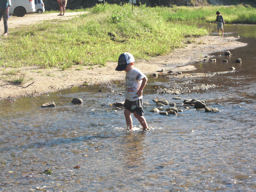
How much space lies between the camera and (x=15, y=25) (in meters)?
21.2

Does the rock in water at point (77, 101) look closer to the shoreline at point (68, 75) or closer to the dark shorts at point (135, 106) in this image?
the shoreline at point (68, 75)

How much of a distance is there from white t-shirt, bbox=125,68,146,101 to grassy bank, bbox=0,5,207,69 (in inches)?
254

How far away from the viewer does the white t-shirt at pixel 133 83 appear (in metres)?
8.09

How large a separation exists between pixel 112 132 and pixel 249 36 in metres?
21.8

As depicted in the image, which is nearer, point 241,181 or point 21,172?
point 241,181

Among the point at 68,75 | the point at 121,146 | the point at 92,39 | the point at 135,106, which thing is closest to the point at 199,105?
the point at 135,106

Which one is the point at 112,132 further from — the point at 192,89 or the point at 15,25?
the point at 15,25

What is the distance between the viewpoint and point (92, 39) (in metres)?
18.8

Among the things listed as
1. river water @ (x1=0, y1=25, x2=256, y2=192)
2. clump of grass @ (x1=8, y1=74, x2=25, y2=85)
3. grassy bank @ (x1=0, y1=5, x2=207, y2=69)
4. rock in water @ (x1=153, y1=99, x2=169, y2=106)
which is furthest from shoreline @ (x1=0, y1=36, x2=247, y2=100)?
rock in water @ (x1=153, y1=99, x2=169, y2=106)

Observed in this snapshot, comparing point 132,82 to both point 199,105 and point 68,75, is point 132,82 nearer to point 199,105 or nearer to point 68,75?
point 199,105

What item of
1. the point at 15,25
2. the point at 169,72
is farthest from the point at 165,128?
the point at 15,25

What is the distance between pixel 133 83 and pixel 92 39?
429 inches

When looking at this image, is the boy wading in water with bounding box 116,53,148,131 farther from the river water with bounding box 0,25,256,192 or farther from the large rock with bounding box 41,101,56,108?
the large rock with bounding box 41,101,56,108

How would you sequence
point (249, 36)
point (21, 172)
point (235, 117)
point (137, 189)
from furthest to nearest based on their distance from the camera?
point (249, 36) → point (235, 117) → point (21, 172) → point (137, 189)
